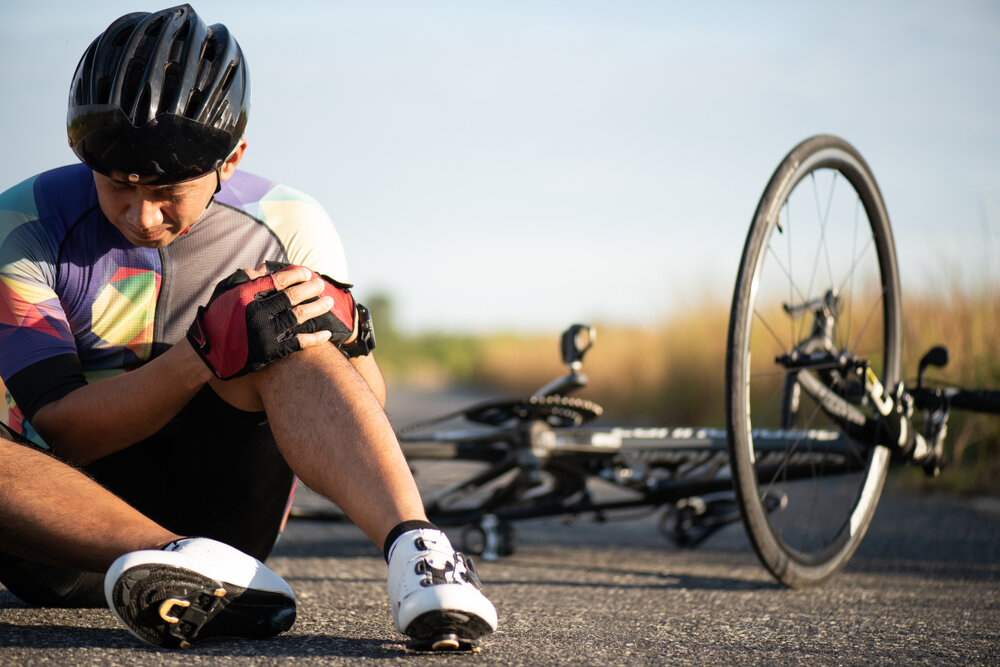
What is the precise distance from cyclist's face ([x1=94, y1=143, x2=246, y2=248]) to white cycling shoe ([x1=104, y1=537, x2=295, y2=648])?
0.77m

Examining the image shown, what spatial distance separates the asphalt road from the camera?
1805mm

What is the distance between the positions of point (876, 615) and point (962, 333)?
385cm

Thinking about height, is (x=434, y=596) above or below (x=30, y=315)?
below

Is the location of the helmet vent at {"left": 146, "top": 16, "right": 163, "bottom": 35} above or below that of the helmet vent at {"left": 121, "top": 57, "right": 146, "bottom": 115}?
above

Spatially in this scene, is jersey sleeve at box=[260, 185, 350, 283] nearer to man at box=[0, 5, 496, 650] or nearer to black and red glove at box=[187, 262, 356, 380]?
man at box=[0, 5, 496, 650]

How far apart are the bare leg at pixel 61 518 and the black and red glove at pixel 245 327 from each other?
1.06 ft

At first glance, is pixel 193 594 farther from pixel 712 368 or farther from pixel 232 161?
pixel 712 368

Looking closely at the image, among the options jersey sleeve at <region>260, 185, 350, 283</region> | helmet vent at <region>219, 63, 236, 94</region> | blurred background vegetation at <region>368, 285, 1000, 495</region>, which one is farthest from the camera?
blurred background vegetation at <region>368, 285, 1000, 495</region>

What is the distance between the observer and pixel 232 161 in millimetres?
2295

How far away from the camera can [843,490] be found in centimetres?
513

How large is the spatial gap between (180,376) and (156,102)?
627mm

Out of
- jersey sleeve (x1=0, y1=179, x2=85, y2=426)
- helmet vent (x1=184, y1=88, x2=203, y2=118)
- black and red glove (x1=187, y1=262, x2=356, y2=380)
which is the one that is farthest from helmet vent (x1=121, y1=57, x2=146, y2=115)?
black and red glove (x1=187, y1=262, x2=356, y2=380)

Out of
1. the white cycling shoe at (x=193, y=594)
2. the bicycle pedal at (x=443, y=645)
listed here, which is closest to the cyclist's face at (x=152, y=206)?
the white cycling shoe at (x=193, y=594)

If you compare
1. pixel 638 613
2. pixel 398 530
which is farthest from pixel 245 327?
pixel 638 613
